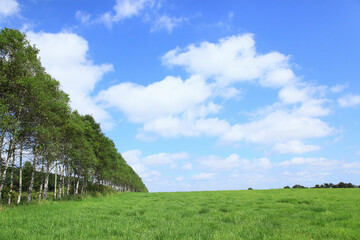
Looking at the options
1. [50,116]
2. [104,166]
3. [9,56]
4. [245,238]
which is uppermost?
[9,56]

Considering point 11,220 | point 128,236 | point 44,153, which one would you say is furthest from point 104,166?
point 128,236

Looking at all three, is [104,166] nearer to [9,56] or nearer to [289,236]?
[9,56]

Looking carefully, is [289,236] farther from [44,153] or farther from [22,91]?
[44,153]

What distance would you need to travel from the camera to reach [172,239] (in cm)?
758

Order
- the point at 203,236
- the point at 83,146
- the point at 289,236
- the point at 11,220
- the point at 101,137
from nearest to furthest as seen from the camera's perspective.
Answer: the point at 289,236
the point at 203,236
the point at 11,220
the point at 83,146
the point at 101,137

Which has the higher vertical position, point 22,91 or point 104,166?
point 22,91

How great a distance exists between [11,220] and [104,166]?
132 feet

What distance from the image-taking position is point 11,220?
11438 millimetres

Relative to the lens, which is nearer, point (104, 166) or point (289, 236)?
point (289, 236)

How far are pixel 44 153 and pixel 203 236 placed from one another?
2338cm

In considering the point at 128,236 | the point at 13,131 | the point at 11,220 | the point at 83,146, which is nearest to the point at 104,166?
the point at 83,146

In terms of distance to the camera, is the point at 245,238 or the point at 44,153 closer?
the point at 245,238

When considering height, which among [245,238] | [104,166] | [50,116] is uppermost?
[50,116]

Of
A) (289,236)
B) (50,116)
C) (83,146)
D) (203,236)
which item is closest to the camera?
(289,236)
